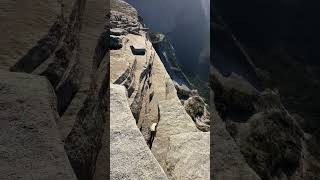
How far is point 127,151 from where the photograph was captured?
12023 mm

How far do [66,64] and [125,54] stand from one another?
1270 centimetres

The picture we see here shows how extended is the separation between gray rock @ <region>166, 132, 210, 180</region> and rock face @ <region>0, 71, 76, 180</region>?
7.88m

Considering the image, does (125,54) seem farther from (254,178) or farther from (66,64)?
(254,178)

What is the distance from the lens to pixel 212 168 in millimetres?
7691

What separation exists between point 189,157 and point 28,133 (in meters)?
9.43

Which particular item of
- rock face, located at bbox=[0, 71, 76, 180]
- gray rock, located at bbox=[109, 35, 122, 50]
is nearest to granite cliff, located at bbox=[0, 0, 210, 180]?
rock face, located at bbox=[0, 71, 76, 180]

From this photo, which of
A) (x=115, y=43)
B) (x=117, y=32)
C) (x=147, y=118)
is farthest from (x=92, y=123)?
(x=117, y=32)

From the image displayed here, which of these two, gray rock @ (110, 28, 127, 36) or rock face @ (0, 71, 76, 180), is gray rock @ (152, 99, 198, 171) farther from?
rock face @ (0, 71, 76, 180)

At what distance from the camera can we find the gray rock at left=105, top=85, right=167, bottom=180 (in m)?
11.4

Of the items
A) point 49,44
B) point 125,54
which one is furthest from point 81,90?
point 125,54

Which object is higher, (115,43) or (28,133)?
(28,133)

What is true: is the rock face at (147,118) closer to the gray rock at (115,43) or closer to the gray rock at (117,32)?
the gray rock at (117,32)

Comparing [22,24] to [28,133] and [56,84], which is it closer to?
[56,84]

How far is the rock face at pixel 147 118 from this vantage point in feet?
40.6
